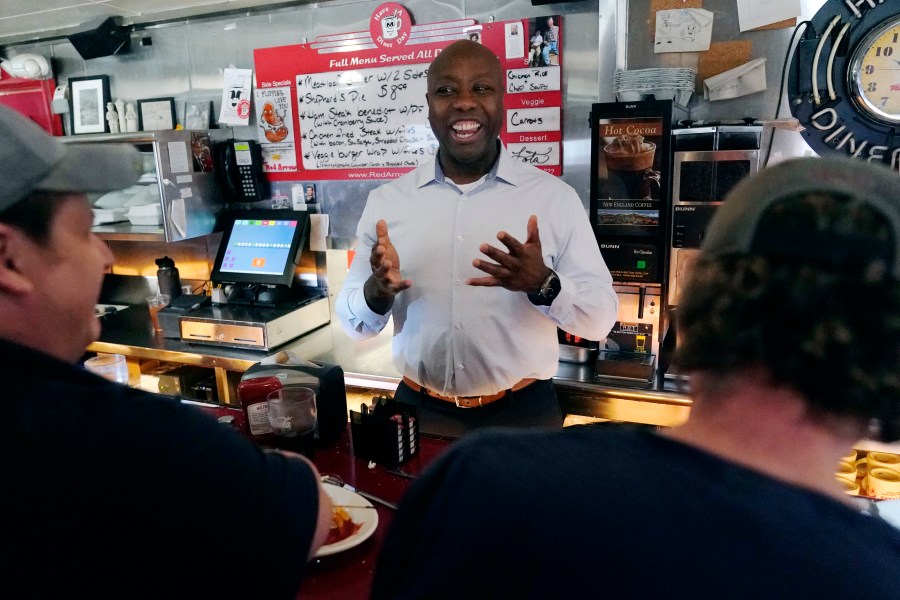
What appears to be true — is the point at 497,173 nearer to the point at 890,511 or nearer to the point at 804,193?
the point at 890,511

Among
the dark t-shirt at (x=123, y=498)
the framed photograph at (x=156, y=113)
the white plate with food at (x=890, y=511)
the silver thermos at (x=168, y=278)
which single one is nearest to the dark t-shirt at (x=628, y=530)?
the dark t-shirt at (x=123, y=498)

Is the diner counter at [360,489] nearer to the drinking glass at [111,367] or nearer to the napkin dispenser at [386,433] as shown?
the napkin dispenser at [386,433]

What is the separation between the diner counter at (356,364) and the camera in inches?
96.3

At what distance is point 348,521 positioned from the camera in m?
1.25

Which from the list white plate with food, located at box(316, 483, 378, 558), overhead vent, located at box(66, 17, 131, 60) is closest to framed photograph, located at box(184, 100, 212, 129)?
overhead vent, located at box(66, 17, 131, 60)

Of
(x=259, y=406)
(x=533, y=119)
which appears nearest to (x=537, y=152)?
(x=533, y=119)

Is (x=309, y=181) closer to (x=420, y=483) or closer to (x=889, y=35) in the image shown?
(x=889, y=35)

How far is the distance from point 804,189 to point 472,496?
0.43 meters

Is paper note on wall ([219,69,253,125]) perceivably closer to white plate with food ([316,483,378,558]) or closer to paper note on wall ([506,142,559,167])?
paper note on wall ([506,142,559,167])

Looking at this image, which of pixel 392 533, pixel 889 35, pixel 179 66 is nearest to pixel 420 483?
pixel 392 533

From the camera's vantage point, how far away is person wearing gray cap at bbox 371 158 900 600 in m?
0.54

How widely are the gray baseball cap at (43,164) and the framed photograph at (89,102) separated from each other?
11.2 ft

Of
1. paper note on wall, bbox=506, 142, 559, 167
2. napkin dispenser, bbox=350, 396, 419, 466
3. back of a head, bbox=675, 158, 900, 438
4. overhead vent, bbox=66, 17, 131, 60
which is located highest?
overhead vent, bbox=66, 17, 131, 60

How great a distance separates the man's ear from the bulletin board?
2385mm
